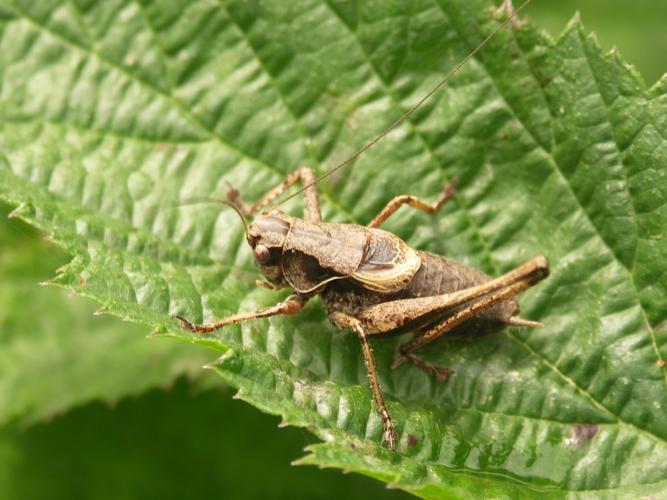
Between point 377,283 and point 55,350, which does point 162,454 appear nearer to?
point 55,350

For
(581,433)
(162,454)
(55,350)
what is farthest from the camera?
(55,350)

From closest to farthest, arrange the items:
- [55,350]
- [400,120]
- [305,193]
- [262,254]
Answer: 1. [262,254]
2. [400,120]
3. [305,193]
4. [55,350]

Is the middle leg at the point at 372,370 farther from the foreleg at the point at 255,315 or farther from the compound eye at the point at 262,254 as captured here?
the compound eye at the point at 262,254

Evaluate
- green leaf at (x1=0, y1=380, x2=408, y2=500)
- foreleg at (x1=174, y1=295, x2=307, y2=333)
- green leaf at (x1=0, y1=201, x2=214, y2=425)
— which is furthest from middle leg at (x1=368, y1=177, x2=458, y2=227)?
green leaf at (x1=0, y1=380, x2=408, y2=500)

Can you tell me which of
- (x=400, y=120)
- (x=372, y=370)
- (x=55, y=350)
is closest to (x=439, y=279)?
(x=372, y=370)

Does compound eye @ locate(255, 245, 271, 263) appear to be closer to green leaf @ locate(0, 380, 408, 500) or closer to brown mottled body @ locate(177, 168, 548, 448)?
brown mottled body @ locate(177, 168, 548, 448)

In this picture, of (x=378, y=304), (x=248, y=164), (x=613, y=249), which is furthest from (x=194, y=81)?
(x=613, y=249)
